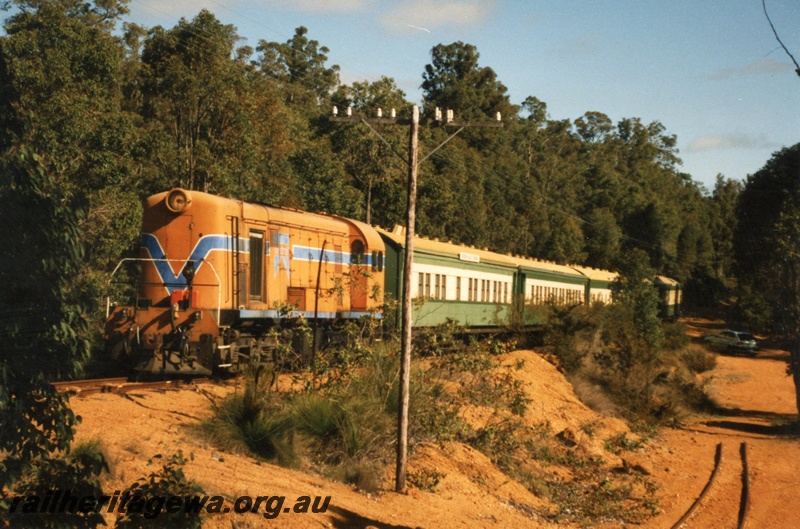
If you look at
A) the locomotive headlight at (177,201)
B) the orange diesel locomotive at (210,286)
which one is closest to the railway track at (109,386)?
the orange diesel locomotive at (210,286)

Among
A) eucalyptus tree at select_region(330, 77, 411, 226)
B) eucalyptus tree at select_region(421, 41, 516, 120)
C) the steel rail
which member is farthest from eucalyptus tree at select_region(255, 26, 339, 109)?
the steel rail

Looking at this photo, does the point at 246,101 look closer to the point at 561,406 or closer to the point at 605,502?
the point at 561,406

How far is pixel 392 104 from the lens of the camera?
113 feet

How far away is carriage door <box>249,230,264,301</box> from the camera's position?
16.4m

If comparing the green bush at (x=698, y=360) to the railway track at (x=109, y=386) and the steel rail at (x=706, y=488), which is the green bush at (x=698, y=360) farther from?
the railway track at (x=109, y=386)

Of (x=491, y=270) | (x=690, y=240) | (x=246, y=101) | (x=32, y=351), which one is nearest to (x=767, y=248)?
(x=491, y=270)

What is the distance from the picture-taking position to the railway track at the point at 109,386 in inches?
486

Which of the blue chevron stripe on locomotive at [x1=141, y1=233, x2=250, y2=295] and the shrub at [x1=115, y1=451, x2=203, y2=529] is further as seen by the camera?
the blue chevron stripe on locomotive at [x1=141, y1=233, x2=250, y2=295]

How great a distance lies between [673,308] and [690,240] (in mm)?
24476

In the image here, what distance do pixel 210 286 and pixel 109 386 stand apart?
3068 mm

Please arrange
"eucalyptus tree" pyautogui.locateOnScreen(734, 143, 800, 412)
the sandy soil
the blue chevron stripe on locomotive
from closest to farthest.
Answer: the sandy soil → the blue chevron stripe on locomotive → "eucalyptus tree" pyautogui.locateOnScreen(734, 143, 800, 412)

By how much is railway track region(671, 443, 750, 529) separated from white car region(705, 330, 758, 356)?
2799 centimetres

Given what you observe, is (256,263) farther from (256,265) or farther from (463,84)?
(463,84)

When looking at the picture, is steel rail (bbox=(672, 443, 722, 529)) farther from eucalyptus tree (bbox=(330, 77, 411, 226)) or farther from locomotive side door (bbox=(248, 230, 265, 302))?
eucalyptus tree (bbox=(330, 77, 411, 226))
